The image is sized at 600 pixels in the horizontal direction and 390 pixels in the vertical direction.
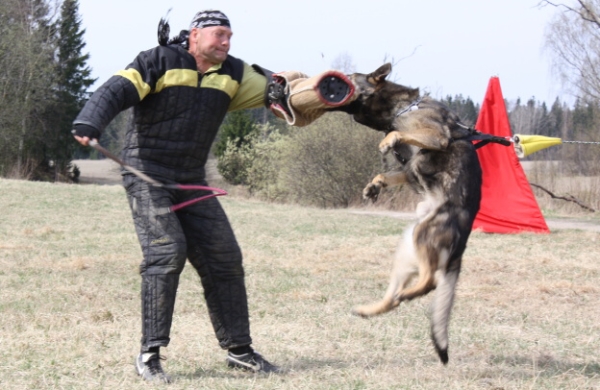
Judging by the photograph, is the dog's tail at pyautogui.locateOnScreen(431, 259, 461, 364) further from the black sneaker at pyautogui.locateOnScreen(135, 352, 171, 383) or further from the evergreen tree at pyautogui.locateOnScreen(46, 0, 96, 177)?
the evergreen tree at pyautogui.locateOnScreen(46, 0, 96, 177)

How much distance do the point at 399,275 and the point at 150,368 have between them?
1602 mm

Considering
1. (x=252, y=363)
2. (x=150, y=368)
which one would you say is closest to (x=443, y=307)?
(x=252, y=363)

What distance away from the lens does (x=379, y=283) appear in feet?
29.1

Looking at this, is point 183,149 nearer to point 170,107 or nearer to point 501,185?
point 170,107

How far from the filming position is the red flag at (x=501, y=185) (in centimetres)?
1218

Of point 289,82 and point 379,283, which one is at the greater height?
point 289,82

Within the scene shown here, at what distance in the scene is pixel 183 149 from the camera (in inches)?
183

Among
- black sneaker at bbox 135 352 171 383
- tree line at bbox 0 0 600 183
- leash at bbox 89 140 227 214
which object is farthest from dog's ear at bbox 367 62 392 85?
tree line at bbox 0 0 600 183

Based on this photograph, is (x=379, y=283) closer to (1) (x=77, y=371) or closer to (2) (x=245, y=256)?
(2) (x=245, y=256)

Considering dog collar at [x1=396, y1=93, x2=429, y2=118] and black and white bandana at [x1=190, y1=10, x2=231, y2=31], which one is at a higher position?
black and white bandana at [x1=190, y1=10, x2=231, y2=31]

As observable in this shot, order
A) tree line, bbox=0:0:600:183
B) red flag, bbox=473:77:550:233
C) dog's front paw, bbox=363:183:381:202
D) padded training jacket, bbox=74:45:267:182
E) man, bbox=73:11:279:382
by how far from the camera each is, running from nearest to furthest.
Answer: padded training jacket, bbox=74:45:267:182 < man, bbox=73:11:279:382 < dog's front paw, bbox=363:183:381:202 < red flag, bbox=473:77:550:233 < tree line, bbox=0:0:600:183

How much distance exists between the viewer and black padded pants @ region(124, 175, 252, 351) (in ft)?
14.9

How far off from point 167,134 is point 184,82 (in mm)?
324

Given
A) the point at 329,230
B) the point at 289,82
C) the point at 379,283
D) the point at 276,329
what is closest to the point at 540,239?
the point at 329,230
